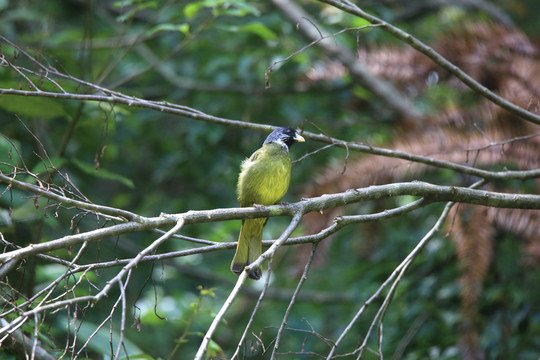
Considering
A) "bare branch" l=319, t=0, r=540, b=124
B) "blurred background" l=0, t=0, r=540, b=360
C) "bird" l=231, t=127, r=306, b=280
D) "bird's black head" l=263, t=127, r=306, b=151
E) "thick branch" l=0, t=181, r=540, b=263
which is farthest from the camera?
"bird's black head" l=263, t=127, r=306, b=151

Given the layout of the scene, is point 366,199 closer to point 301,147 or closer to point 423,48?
point 423,48

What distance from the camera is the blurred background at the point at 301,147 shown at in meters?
4.08

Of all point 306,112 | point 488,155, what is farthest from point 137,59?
point 488,155

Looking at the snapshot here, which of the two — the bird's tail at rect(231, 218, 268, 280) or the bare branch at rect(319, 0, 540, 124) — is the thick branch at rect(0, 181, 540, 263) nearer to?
the bare branch at rect(319, 0, 540, 124)

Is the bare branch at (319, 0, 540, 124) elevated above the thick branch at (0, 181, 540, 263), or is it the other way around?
the bare branch at (319, 0, 540, 124)

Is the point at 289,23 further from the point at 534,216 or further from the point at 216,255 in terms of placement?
the point at 534,216

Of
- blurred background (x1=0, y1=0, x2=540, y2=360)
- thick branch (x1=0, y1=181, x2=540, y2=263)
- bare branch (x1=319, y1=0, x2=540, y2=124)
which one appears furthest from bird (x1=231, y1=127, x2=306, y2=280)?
bare branch (x1=319, y1=0, x2=540, y2=124)

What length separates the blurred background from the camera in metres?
4.08

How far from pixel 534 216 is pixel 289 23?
10.3ft

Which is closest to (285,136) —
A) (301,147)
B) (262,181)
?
(262,181)

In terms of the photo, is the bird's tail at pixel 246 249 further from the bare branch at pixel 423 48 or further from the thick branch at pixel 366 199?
the bare branch at pixel 423 48

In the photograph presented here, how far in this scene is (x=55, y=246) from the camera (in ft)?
6.47

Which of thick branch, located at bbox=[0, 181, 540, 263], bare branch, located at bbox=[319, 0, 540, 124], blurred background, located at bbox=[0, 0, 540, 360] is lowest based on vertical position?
blurred background, located at bbox=[0, 0, 540, 360]

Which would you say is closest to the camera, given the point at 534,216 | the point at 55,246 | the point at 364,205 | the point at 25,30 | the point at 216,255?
the point at 55,246
